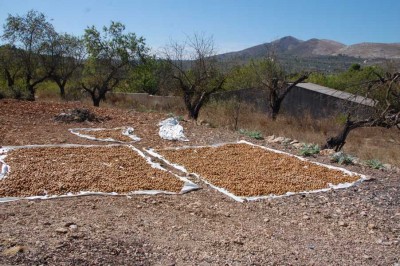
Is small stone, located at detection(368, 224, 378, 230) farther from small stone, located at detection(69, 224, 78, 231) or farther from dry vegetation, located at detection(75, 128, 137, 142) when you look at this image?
dry vegetation, located at detection(75, 128, 137, 142)

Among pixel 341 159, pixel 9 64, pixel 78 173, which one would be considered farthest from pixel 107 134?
pixel 9 64

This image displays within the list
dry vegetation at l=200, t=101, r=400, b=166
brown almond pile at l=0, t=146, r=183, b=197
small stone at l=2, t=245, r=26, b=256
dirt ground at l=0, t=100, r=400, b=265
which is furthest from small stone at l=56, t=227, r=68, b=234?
dry vegetation at l=200, t=101, r=400, b=166

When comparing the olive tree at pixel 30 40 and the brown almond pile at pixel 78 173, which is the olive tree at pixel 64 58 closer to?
the olive tree at pixel 30 40

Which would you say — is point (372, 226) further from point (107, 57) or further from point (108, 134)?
point (107, 57)

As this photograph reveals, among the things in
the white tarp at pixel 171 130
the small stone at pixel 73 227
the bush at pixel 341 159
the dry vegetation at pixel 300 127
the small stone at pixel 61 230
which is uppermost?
the white tarp at pixel 171 130

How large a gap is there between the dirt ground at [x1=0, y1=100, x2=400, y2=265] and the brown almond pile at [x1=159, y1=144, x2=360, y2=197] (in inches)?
10.5

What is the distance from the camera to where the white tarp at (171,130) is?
776 centimetres

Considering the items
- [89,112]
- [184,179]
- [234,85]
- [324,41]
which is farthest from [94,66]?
[324,41]

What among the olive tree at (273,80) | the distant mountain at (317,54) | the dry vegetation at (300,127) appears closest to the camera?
the dry vegetation at (300,127)

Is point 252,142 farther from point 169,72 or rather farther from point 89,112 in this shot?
point 169,72

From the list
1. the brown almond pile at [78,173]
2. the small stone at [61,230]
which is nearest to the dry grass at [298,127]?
the brown almond pile at [78,173]

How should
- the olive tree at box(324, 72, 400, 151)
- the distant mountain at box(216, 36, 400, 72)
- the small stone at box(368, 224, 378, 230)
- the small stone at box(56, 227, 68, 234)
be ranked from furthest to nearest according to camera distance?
the distant mountain at box(216, 36, 400, 72), the olive tree at box(324, 72, 400, 151), the small stone at box(368, 224, 378, 230), the small stone at box(56, 227, 68, 234)

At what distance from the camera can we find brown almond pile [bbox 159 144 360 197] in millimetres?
5000

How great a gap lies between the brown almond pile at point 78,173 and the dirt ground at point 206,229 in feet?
0.93
